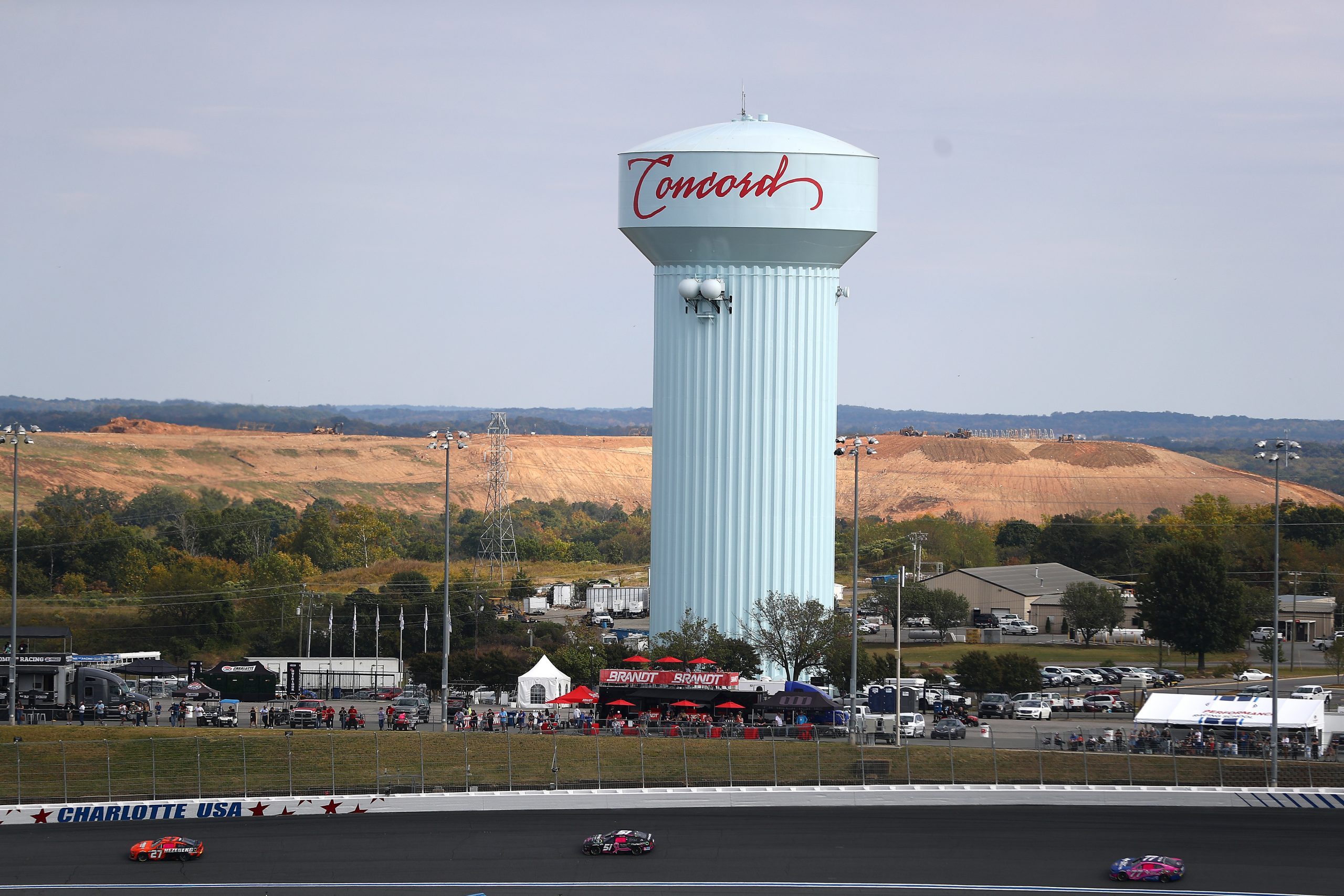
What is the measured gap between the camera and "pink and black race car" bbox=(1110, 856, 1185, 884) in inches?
1598

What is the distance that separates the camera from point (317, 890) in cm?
4100

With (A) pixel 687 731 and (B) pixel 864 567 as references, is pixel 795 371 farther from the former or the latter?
(B) pixel 864 567

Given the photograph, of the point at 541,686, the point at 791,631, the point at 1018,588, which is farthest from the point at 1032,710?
the point at 1018,588

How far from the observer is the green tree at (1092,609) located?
335 feet

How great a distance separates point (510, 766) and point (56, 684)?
23.9 m

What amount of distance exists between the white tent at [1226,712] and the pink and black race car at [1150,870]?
1655cm

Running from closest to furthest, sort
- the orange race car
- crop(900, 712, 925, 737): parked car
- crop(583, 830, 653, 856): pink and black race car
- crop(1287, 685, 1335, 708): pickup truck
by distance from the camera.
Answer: the orange race car < crop(583, 830, 653, 856): pink and black race car < crop(900, 712, 925, 737): parked car < crop(1287, 685, 1335, 708): pickup truck

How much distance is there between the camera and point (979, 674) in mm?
74312

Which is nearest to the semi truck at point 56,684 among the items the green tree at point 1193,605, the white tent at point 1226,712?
the white tent at point 1226,712

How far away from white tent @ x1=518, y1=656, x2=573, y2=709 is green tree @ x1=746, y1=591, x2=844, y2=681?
317 inches

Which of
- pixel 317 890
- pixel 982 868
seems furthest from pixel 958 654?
pixel 317 890

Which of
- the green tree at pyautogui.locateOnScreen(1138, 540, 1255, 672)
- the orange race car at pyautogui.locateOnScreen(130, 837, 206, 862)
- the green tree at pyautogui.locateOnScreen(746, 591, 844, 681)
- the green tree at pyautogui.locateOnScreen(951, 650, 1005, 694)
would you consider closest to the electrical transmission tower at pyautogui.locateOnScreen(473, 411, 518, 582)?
the green tree at pyautogui.locateOnScreen(1138, 540, 1255, 672)

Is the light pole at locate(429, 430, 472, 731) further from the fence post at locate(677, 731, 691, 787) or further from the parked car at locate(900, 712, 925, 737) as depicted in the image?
the parked car at locate(900, 712, 925, 737)

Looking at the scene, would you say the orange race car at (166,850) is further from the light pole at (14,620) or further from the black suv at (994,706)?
the black suv at (994,706)
